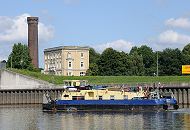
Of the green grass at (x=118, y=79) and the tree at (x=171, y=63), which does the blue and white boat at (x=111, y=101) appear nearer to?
the green grass at (x=118, y=79)

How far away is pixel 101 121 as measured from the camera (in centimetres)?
7944

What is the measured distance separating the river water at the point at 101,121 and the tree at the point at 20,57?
72120 millimetres

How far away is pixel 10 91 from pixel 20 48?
32.1 m

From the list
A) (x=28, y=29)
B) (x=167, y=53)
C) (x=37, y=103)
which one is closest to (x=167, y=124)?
(x=37, y=103)

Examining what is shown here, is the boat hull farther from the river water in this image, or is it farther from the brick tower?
the brick tower

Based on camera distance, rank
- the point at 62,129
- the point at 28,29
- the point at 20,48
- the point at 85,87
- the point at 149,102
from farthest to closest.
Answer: the point at 28,29 → the point at 20,48 → the point at 85,87 → the point at 149,102 → the point at 62,129

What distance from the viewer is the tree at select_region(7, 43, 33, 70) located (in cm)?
16625

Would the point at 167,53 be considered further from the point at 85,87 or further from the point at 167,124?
the point at 167,124

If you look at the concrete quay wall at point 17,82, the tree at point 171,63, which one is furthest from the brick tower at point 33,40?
the tree at point 171,63

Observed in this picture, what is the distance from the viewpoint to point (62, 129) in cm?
6962

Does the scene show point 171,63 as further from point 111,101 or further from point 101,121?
point 101,121

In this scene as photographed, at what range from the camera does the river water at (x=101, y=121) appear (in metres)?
71.4

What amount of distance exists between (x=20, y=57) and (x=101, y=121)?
90.7m

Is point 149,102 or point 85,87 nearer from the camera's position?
point 149,102
